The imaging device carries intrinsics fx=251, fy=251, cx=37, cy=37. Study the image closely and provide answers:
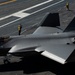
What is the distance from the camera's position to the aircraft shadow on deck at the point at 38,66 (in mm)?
25344

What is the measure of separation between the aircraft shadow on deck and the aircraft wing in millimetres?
1967

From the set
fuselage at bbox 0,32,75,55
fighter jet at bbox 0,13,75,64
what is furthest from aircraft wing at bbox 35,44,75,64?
fuselage at bbox 0,32,75,55

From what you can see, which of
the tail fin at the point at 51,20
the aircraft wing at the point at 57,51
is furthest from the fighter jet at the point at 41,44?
the tail fin at the point at 51,20

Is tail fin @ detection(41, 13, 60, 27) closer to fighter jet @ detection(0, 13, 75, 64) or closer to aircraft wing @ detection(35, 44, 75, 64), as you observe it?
fighter jet @ detection(0, 13, 75, 64)

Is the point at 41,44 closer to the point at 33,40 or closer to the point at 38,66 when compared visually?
the point at 33,40

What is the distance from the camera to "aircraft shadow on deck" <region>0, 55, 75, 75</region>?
2534 centimetres

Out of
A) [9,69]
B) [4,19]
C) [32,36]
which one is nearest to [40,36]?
[32,36]

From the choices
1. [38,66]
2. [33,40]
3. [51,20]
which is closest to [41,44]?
[33,40]

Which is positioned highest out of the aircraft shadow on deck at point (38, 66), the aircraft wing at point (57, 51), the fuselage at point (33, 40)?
the fuselage at point (33, 40)

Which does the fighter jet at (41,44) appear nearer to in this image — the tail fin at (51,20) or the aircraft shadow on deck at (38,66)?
the aircraft shadow on deck at (38,66)

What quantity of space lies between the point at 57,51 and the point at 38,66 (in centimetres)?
310

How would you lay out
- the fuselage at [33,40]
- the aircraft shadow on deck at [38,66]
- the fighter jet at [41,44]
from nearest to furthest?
the fighter jet at [41,44] < the aircraft shadow on deck at [38,66] < the fuselage at [33,40]

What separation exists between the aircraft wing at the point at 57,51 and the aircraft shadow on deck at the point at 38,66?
197 centimetres

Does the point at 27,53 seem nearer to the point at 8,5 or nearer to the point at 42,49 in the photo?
the point at 42,49
